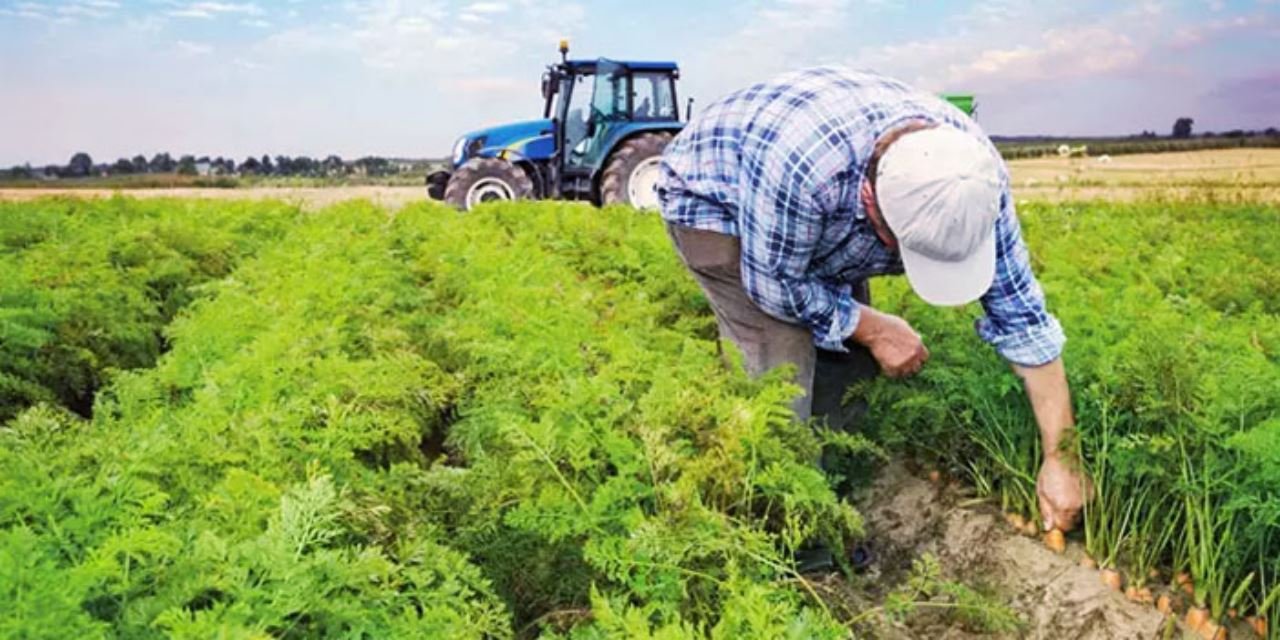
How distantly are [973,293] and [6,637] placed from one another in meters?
2.93

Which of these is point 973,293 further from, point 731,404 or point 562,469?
point 562,469

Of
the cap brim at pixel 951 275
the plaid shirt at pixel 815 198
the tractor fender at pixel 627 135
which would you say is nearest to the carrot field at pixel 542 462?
the plaid shirt at pixel 815 198

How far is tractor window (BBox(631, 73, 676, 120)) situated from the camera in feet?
55.8

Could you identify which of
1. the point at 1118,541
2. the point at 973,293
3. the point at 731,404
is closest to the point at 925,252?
the point at 973,293

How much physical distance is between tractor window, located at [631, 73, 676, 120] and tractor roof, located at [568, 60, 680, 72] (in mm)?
122

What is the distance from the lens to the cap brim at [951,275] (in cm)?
386

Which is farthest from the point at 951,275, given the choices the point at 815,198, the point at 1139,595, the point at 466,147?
the point at 466,147

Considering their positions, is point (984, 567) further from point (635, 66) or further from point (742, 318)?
point (635, 66)

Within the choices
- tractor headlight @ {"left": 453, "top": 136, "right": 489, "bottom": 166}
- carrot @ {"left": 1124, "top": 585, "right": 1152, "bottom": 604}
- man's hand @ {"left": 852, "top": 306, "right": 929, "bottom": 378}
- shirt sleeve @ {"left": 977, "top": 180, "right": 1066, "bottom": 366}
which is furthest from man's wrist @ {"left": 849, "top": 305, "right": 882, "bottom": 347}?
tractor headlight @ {"left": 453, "top": 136, "right": 489, "bottom": 166}

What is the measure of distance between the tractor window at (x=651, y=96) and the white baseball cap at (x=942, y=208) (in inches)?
529

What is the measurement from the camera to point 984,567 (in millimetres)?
4699

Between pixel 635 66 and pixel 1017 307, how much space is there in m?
13.2

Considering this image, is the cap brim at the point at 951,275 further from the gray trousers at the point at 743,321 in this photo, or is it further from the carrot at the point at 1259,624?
the carrot at the point at 1259,624

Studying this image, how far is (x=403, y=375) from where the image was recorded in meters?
5.12
